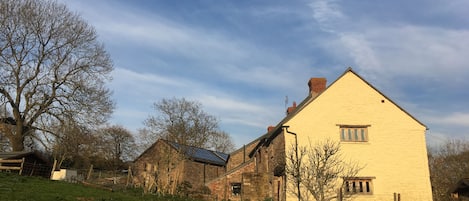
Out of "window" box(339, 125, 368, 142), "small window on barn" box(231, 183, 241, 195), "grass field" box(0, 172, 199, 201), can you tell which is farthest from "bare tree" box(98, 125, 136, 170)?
"window" box(339, 125, 368, 142)

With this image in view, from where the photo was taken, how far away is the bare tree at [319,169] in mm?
22281

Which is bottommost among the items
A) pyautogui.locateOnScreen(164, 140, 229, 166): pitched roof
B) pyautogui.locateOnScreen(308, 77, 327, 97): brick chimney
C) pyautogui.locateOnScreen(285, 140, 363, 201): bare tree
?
pyautogui.locateOnScreen(285, 140, 363, 201): bare tree

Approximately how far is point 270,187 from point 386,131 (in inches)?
347

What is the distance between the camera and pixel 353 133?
24.1 m

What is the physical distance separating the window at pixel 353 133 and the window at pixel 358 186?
2.55 m

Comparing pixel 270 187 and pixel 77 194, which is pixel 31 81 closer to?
pixel 77 194

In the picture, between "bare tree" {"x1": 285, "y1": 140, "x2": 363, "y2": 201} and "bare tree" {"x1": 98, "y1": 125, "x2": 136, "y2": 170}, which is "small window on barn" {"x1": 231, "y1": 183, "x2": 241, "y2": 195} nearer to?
"bare tree" {"x1": 285, "y1": 140, "x2": 363, "y2": 201}

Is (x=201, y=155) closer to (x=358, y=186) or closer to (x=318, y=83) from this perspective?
(x=318, y=83)

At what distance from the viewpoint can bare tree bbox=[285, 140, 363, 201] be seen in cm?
2228

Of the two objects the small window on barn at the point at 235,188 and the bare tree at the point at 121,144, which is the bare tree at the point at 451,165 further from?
the bare tree at the point at 121,144

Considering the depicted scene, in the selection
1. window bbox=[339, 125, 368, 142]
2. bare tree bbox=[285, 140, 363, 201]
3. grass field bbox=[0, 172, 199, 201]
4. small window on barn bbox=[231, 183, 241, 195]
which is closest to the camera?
grass field bbox=[0, 172, 199, 201]

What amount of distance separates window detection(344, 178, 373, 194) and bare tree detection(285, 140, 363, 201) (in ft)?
0.98

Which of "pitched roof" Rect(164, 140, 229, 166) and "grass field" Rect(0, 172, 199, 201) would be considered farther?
"pitched roof" Rect(164, 140, 229, 166)

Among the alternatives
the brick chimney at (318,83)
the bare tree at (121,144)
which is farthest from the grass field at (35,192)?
the bare tree at (121,144)
